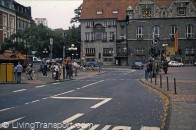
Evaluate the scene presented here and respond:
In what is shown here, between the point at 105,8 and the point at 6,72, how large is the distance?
6424cm

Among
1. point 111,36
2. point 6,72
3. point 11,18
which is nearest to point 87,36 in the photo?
point 111,36

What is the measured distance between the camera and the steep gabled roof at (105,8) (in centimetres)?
9256

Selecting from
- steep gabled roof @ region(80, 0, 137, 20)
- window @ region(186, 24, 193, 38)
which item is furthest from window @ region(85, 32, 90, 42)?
window @ region(186, 24, 193, 38)

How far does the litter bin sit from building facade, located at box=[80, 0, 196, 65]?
2187 inches

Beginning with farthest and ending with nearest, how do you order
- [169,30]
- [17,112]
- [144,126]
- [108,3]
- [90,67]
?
[108,3], [169,30], [90,67], [17,112], [144,126]

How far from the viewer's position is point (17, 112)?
1370 cm

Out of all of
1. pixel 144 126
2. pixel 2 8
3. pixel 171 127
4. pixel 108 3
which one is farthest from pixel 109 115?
pixel 108 3

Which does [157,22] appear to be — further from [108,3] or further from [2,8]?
[2,8]

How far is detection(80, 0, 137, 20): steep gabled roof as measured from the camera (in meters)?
92.6

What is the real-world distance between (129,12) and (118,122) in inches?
3124

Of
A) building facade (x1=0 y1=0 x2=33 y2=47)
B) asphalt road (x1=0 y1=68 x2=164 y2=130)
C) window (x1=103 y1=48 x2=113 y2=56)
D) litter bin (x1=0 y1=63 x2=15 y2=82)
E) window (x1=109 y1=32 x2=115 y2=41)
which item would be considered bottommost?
asphalt road (x1=0 y1=68 x2=164 y2=130)

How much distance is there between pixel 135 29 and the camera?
89125 millimetres

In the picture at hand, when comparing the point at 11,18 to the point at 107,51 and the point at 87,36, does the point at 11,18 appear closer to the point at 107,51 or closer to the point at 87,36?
the point at 87,36

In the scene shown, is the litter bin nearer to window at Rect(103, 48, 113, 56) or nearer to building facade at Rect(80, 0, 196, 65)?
building facade at Rect(80, 0, 196, 65)
